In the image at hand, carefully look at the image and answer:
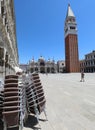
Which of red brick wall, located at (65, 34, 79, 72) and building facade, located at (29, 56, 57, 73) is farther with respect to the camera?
building facade, located at (29, 56, 57, 73)

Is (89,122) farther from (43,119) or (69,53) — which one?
(69,53)

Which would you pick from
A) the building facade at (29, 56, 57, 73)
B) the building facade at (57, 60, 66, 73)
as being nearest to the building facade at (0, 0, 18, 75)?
the building facade at (29, 56, 57, 73)

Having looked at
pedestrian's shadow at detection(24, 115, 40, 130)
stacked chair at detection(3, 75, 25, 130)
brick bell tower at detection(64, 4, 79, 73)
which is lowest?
pedestrian's shadow at detection(24, 115, 40, 130)

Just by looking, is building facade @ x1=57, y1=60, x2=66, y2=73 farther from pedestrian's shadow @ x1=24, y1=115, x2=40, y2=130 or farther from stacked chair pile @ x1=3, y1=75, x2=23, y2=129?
stacked chair pile @ x1=3, y1=75, x2=23, y2=129

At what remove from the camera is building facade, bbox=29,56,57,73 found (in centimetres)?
11875

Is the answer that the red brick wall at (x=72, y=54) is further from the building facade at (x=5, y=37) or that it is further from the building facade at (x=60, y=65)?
the building facade at (x=5, y=37)

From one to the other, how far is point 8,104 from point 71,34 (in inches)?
3158

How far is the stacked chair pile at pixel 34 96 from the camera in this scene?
4.33 m

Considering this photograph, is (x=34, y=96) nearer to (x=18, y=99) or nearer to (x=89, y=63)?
(x=18, y=99)

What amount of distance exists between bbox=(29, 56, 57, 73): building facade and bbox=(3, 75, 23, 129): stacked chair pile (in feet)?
372

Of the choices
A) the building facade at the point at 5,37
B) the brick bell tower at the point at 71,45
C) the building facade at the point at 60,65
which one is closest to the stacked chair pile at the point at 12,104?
the building facade at the point at 5,37

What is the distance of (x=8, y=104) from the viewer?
373 cm

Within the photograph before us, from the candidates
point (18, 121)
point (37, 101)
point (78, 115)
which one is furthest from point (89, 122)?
point (18, 121)

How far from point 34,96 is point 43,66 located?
115 metres
